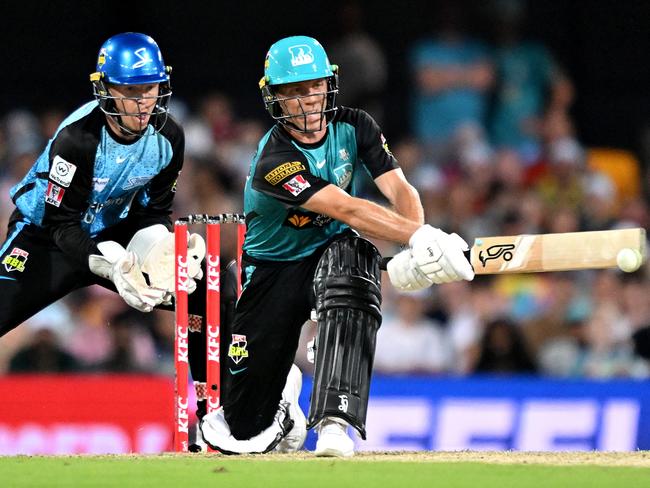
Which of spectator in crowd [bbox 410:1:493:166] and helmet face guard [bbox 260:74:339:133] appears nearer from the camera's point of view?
helmet face guard [bbox 260:74:339:133]

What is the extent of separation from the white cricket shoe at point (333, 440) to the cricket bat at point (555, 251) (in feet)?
2.42

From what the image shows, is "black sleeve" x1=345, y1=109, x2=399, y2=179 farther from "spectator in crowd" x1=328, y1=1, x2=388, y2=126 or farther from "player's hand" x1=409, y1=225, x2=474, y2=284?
"spectator in crowd" x1=328, y1=1, x2=388, y2=126

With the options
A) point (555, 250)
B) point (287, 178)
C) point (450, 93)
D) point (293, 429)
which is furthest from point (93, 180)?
point (450, 93)

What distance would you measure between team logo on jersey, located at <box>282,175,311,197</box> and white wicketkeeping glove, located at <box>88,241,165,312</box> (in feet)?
3.39

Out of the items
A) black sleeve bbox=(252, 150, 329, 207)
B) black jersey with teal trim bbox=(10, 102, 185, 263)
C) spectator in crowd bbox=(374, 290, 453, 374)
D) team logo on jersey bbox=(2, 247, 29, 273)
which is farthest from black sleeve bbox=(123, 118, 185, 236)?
spectator in crowd bbox=(374, 290, 453, 374)

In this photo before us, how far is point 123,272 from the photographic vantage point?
20.2 ft

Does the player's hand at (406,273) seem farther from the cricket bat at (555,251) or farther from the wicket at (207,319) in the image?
the wicket at (207,319)

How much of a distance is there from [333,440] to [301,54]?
1764mm

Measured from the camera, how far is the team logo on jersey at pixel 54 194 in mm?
6316

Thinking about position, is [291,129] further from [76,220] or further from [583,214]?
[583,214]

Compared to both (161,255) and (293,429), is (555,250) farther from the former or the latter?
(161,255)

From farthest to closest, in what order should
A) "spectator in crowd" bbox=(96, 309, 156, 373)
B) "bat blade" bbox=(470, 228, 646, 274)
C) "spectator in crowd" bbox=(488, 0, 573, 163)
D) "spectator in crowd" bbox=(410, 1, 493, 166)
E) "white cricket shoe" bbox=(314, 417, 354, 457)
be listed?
"spectator in crowd" bbox=(488, 0, 573, 163) < "spectator in crowd" bbox=(410, 1, 493, 166) < "spectator in crowd" bbox=(96, 309, 156, 373) < "bat blade" bbox=(470, 228, 646, 274) < "white cricket shoe" bbox=(314, 417, 354, 457)

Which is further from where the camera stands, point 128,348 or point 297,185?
point 128,348

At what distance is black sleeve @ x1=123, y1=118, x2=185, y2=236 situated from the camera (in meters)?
6.62
